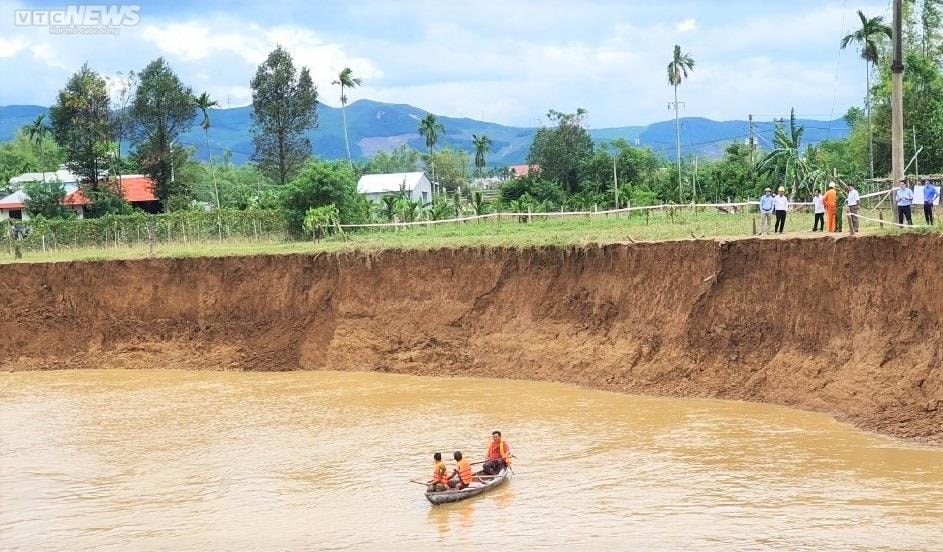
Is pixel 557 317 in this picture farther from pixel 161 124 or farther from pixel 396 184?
pixel 396 184

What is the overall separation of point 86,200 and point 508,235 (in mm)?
36356

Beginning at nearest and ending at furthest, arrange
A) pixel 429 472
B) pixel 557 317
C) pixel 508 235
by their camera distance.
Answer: pixel 429 472, pixel 557 317, pixel 508 235

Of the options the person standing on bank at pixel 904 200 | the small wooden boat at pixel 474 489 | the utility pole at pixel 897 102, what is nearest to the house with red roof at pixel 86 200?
the utility pole at pixel 897 102

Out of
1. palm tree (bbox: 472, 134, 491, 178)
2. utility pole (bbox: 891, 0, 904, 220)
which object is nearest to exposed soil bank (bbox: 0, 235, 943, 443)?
utility pole (bbox: 891, 0, 904, 220)

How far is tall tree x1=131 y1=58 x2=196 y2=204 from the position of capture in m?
59.8

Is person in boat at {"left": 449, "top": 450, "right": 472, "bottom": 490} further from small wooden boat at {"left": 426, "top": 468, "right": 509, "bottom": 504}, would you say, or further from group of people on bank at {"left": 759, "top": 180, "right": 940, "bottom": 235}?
group of people on bank at {"left": 759, "top": 180, "right": 940, "bottom": 235}

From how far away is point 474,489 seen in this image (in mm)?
16391

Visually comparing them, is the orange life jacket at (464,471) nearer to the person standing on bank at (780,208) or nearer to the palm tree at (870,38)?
the person standing on bank at (780,208)

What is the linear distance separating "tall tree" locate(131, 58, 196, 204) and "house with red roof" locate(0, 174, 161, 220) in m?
1.27

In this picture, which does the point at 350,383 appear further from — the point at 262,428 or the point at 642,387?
the point at 642,387

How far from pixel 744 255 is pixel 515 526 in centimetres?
1091

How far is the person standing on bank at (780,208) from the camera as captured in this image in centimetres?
2425

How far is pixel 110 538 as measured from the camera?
598 inches

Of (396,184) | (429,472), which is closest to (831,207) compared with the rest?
(429,472)
